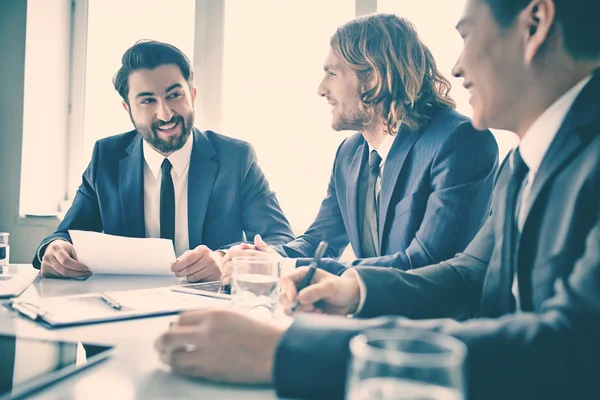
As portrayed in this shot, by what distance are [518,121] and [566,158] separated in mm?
271

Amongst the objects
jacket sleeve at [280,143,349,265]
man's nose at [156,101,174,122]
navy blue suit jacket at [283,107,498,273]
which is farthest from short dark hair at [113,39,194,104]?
navy blue suit jacket at [283,107,498,273]

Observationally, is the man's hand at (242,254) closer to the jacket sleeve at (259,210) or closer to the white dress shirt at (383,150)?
the jacket sleeve at (259,210)

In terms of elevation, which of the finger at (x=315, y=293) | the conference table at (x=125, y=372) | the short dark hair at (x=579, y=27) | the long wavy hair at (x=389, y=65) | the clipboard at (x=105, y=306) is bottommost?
the conference table at (x=125, y=372)

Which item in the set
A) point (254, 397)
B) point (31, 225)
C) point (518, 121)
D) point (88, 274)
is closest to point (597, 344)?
point (254, 397)

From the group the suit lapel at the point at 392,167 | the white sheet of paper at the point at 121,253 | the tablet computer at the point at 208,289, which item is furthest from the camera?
the suit lapel at the point at 392,167

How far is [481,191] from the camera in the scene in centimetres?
177

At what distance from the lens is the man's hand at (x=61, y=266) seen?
149cm

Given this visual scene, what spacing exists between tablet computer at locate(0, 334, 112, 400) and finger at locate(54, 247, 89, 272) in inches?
25.3

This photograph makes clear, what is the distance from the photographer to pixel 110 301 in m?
1.11

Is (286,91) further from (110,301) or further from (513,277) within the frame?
(513,277)

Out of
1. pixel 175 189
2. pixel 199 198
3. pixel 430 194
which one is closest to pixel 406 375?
pixel 430 194

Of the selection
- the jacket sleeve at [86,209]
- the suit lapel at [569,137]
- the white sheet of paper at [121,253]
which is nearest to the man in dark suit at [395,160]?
the white sheet of paper at [121,253]

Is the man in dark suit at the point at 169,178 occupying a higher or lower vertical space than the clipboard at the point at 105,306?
higher

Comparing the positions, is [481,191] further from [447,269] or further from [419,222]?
[447,269]
